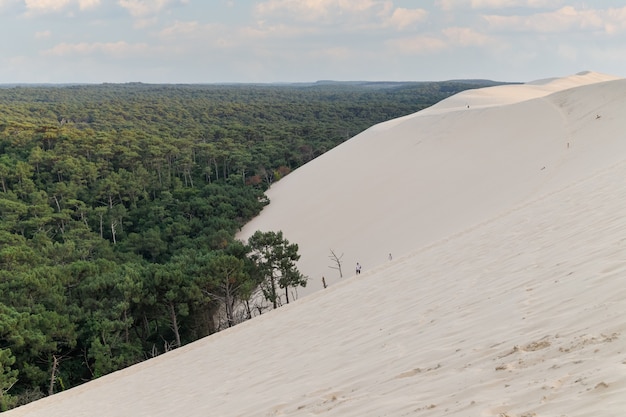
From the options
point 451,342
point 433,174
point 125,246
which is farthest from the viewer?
point 433,174

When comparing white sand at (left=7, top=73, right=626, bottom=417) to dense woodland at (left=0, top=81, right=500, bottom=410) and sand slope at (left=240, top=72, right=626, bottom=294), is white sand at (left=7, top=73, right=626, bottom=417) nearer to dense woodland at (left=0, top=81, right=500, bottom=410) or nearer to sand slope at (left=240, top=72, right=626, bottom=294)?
sand slope at (left=240, top=72, right=626, bottom=294)

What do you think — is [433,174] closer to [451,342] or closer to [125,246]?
[125,246]

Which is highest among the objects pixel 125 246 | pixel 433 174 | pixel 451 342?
pixel 451 342

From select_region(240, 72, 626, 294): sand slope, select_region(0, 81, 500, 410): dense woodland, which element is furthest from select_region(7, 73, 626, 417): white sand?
select_region(0, 81, 500, 410): dense woodland

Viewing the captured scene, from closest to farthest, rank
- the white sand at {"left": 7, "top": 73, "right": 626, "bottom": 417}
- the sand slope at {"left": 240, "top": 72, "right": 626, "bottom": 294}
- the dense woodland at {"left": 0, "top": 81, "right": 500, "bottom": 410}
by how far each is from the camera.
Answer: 1. the white sand at {"left": 7, "top": 73, "right": 626, "bottom": 417}
2. the dense woodland at {"left": 0, "top": 81, "right": 500, "bottom": 410}
3. the sand slope at {"left": 240, "top": 72, "right": 626, "bottom": 294}

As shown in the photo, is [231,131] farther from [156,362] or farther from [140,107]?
[156,362]

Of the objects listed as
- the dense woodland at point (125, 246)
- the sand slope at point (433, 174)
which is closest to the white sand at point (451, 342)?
the sand slope at point (433, 174)

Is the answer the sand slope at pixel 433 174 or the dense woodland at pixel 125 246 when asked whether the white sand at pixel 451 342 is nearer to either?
the sand slope at pixel 433 174

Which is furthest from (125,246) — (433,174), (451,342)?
(451,342)
